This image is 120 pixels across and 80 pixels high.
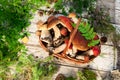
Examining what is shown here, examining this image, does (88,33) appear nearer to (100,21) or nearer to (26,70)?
(100,21)

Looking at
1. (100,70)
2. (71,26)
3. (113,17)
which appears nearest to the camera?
(71,26)

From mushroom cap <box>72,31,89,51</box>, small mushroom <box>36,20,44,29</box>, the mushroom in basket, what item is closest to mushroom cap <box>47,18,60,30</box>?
the mushroom in basket

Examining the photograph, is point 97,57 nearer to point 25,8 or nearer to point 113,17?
point 113,17

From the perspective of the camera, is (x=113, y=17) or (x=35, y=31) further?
(x=113, y=17)

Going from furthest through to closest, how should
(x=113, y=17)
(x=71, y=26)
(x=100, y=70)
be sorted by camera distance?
(x=113, y=17) → (x=100, y=70) → (x=71, y=26)

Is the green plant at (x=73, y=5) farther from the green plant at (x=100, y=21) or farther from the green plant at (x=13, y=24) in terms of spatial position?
the green plant at (x=13, y=24)

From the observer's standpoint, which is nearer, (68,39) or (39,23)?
(68,39)

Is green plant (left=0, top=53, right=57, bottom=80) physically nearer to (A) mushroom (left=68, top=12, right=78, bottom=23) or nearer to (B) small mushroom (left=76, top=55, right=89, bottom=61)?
(B) small mushroom (left=76, top=55, right=89, bottom=61)

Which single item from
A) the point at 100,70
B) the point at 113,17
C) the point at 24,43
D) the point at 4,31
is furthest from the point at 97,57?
the point at 4,31

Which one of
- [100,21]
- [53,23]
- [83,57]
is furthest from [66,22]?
[100,21]
